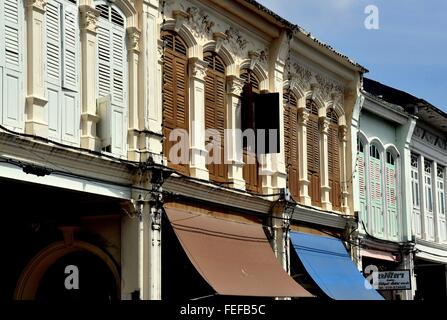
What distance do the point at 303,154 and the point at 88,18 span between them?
26.6 feet

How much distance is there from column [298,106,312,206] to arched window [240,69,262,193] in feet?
6.77

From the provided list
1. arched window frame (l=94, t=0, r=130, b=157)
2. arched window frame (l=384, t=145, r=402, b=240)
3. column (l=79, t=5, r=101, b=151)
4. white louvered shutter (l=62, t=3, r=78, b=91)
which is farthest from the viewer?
arched window frame (l=384, t=145, r=402, b=240)

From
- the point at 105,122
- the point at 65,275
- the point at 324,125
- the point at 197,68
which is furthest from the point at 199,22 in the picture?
the point at 324,125

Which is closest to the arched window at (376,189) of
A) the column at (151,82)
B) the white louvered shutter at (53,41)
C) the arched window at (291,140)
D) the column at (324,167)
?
the column at (324,167)

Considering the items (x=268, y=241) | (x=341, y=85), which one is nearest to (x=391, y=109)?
(x=341, y=85)

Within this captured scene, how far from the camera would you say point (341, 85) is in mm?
22828

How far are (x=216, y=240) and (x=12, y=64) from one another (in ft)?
17.8

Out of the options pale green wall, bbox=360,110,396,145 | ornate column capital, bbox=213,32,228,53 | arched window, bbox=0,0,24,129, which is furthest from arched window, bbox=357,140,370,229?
arched window, bbox=0,0,24,129

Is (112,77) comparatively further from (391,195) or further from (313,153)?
(391,195)

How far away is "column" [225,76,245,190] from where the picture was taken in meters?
17.8

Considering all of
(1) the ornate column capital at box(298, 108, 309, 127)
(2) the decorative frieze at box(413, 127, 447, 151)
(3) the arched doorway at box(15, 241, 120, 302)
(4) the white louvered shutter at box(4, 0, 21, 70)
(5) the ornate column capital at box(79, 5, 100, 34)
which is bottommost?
(3) the arched doorway at box(15, 241, 120, 302)

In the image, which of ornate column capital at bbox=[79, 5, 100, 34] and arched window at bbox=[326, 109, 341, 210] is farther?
arched window at bbox=[326, 109, 341, 210]

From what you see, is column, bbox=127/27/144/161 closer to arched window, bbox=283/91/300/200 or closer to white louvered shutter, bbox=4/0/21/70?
white louvered shutter, bbox=4/0/21/70

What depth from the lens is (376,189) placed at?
81.0 ft
